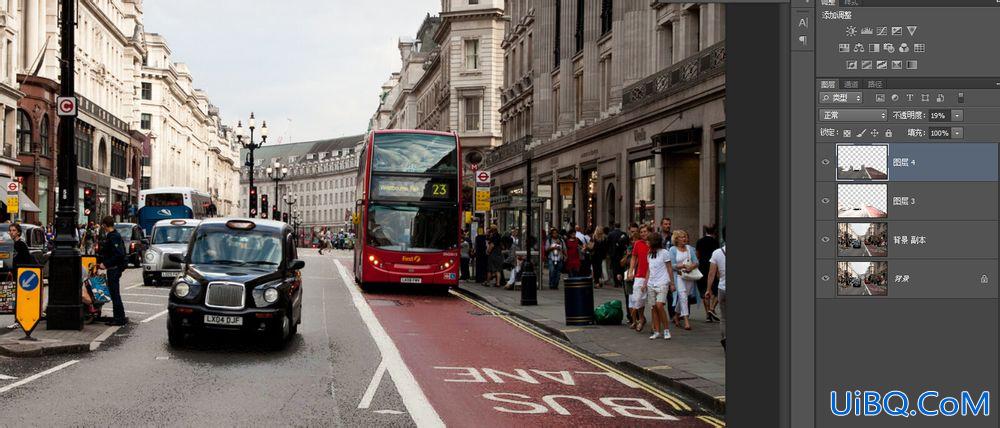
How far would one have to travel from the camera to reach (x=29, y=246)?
27.2 m

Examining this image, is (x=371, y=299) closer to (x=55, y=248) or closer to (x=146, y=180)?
(x=55, y=248)

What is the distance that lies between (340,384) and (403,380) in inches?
27.9

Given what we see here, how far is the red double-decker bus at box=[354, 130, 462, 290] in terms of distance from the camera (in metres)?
26.8

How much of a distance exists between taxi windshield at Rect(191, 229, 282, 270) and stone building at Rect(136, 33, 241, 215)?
245ft

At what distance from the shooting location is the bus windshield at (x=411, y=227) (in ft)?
88.6

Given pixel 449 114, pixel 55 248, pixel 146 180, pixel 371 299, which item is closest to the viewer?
pixel 55 248

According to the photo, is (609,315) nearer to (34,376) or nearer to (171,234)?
(34,376)

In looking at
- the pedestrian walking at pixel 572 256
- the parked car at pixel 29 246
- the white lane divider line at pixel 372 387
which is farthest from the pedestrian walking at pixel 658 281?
the parked car at pixel 29 246

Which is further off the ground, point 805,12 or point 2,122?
point 2,122

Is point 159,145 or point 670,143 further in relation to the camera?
point 159,145

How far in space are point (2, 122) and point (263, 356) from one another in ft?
136

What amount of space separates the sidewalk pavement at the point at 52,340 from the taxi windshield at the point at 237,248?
1866 millimetres

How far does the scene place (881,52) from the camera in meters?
2.78

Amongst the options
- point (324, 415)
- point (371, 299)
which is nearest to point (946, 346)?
point (324, 415)
